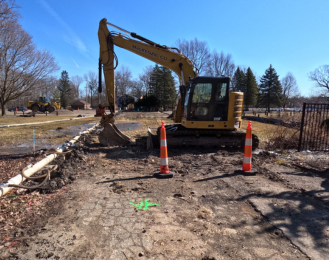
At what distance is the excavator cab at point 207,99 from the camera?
811 centimetres

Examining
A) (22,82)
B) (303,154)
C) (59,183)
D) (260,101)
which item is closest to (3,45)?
(22,82)

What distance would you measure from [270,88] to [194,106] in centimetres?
5223

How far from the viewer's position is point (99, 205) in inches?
135

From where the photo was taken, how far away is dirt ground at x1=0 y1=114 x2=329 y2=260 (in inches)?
94.0

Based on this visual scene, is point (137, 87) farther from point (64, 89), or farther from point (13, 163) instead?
point (13, 163)

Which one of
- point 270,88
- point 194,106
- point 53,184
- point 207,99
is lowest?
point 53,184

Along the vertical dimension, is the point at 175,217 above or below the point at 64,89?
below

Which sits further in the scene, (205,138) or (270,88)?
(270,88)

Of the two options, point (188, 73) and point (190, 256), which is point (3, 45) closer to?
point (188, 73)

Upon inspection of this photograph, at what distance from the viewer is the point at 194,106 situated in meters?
8.24

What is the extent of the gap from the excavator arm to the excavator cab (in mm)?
1039

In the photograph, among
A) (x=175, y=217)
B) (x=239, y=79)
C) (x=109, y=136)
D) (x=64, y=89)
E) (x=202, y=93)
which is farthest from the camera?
(x=64, y=89)

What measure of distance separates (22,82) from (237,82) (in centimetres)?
5183

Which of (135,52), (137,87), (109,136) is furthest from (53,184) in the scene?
(137,87)
